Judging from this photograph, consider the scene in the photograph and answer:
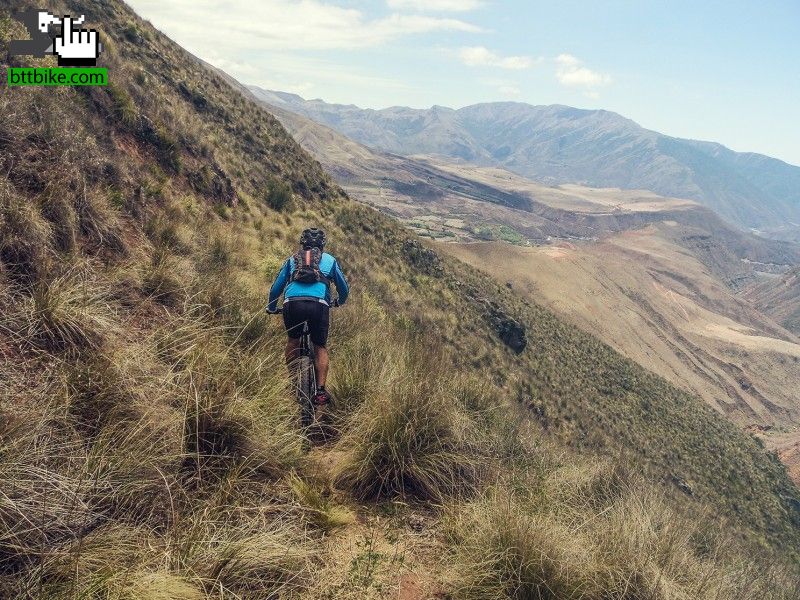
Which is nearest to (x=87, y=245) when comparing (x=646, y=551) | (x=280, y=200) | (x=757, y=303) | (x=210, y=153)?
(x=646, y=551)

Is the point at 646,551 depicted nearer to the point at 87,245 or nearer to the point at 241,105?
the point at 87,245

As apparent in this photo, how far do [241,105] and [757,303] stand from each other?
8052 inches

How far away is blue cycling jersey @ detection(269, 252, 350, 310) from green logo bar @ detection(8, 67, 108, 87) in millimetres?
5505

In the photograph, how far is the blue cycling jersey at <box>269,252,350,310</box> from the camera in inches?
225

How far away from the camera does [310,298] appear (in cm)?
564

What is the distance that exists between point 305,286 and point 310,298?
0.72ft

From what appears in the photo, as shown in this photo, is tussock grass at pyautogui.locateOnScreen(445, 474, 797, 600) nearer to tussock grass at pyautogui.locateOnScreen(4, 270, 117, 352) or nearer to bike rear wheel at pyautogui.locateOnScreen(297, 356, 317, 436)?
bike rear wheel at pyautogui.locateOnScreen(297, 356, 317, 436)

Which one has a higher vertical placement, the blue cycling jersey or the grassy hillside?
the blue cycling jersey

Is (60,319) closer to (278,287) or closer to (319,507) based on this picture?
(278,287)

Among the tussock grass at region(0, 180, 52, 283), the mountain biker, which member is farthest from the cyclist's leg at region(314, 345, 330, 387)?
the tussock grass at region(0, 180, 52, 283)

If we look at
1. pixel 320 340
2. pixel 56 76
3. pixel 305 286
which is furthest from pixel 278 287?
pixel 56 76

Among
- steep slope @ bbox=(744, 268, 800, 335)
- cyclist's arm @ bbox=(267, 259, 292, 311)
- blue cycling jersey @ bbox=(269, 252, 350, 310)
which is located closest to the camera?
blue cycling jersey @ bbox=(269, 252, 350, 310)

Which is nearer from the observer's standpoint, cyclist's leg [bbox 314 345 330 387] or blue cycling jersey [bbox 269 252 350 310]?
cyclist's leg [bbox 314 345 330 387]

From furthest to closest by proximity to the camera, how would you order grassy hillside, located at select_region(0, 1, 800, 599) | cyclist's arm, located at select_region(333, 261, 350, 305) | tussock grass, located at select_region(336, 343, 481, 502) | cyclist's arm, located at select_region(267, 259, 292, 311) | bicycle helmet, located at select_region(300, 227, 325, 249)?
cyclist's arm, located at select_region(333, 261, 350, 305) → bicycle helmet, located at select_region(300, 227, 325, 249) → cyclist's arm, located at select_region(267, 259, 292, 311) → tussock grass, located at select_region(336, 343, 481, 502) → grassy hillside, located at select_region(0, 1, 800, 599)
